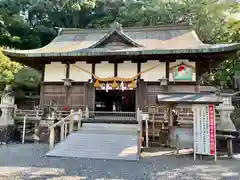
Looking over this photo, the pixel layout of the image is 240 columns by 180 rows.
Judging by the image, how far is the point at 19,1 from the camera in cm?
3064

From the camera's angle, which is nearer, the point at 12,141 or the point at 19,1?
the point at 12,141

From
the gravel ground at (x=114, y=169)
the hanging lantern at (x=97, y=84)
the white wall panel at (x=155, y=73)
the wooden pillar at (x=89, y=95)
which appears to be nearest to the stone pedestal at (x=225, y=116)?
the gravel ground at (x=114, y=169)

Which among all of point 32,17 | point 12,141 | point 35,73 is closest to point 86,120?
point 12,141

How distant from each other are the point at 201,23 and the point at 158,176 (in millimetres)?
17564

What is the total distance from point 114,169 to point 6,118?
736cm

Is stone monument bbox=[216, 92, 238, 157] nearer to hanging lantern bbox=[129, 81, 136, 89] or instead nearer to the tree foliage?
hanging lantern bbox=[129, 81, 136, 89]

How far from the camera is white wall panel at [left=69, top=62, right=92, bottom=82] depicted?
11.7m

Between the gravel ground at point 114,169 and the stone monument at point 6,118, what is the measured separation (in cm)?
337

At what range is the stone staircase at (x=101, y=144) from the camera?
6820 millimetres

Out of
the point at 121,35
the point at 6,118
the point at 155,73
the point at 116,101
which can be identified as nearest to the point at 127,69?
the point at 155,73

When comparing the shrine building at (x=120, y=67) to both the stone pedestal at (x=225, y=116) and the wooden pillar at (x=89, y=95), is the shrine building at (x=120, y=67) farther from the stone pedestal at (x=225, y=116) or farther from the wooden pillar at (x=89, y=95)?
the stone pedestal at (x=225, y=116)

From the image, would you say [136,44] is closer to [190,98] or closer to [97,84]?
[97,84]

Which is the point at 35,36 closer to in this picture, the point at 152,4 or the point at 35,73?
the point at 35,73

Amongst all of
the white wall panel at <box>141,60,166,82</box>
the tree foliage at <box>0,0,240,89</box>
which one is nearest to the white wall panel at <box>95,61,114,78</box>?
the white wall panel at <box>141,60,166,82</box>
